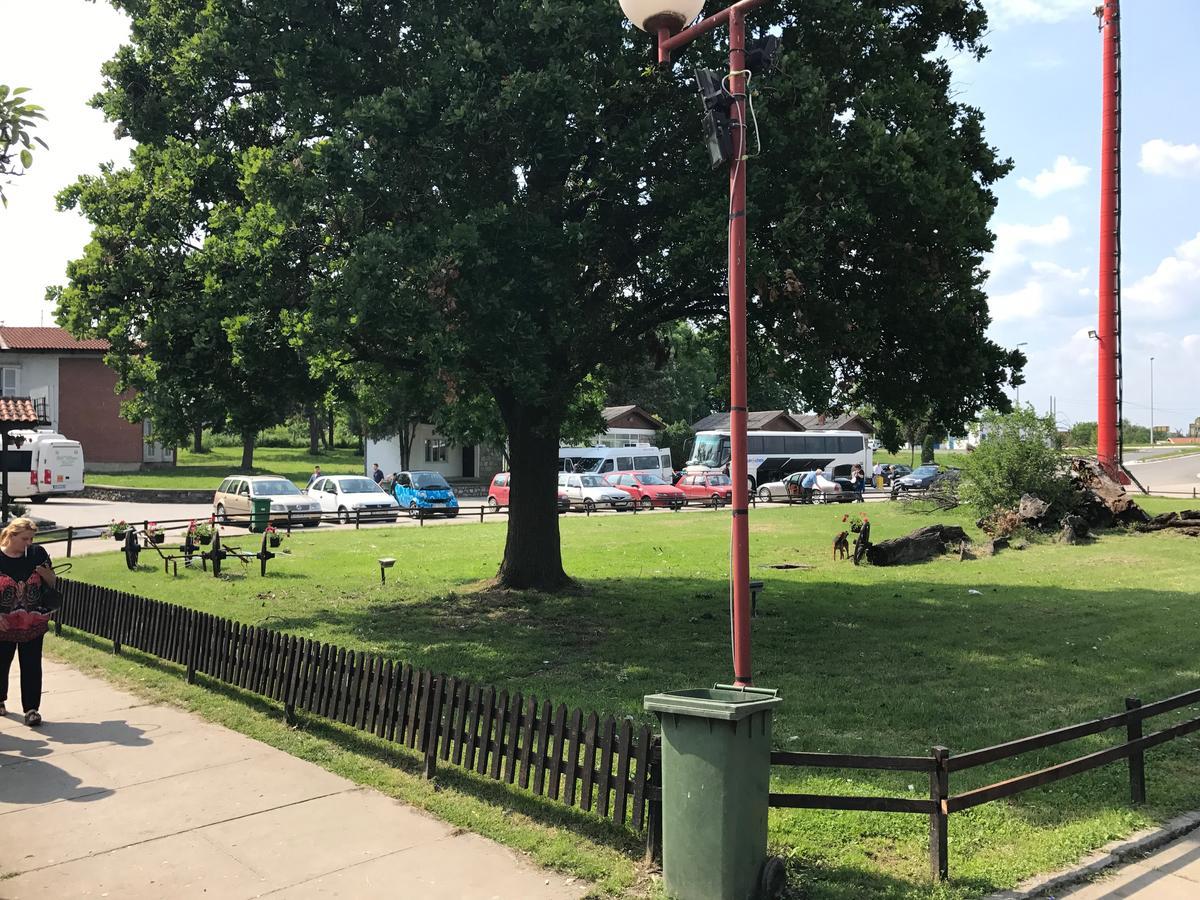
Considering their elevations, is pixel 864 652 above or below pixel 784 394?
below

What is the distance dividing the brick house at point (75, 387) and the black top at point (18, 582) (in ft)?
174

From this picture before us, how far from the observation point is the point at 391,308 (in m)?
11.4

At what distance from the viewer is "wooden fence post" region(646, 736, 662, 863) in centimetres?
560

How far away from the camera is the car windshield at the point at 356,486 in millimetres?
35625

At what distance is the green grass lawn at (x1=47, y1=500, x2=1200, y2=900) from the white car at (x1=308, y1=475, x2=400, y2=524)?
8479 mm

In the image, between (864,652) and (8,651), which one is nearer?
(8,651)

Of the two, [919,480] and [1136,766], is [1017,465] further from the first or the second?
[919,480]

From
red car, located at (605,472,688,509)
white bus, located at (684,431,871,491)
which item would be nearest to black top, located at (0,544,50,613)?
red car, located at (605,472,688,509)

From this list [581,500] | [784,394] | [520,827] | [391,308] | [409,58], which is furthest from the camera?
[784,394]

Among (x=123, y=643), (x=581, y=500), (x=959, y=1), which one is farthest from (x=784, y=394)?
(x=123, y=643)

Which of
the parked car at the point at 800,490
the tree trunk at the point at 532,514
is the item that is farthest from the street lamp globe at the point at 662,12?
the parked car at the point at 800,490

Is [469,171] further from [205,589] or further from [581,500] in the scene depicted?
[581,500]

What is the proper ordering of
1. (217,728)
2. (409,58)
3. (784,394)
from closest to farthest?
(217,728) → (409,58) → (784,394)

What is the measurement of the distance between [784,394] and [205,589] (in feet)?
228
